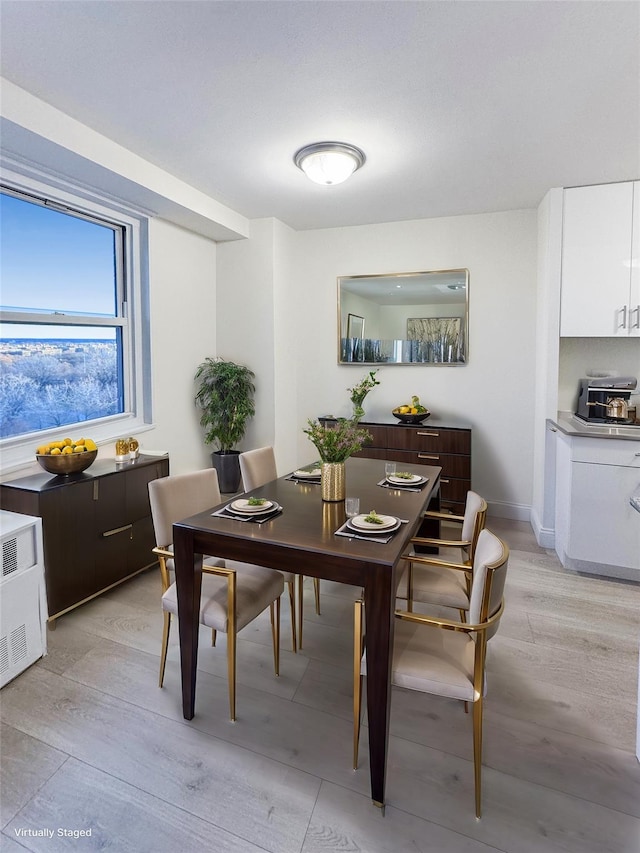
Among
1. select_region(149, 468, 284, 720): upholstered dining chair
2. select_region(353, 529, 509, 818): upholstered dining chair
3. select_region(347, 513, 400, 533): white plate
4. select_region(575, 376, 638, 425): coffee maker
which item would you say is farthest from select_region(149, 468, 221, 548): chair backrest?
select_region(575, 376, 638, 425): coffee maker

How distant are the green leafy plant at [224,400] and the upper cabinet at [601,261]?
2.74 meters

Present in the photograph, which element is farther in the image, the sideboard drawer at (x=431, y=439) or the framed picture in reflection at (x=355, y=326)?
the framed picture in reflection at (x=355, y=326)

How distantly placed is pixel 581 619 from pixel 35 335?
372 centimetres

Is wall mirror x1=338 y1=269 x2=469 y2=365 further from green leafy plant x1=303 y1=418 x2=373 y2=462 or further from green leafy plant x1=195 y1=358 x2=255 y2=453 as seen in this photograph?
green leafy plant x1=303 y1=418 x2=373 y2=462

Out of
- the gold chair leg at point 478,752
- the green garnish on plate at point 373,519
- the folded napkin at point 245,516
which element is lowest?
Result: the gold chair leg at point 478,752

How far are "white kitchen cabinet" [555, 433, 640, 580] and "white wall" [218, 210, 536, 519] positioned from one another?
112 centimetres

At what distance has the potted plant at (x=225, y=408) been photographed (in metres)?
4.35

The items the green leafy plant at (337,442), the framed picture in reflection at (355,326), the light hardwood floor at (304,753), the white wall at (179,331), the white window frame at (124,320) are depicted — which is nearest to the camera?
the light hardwood floor at (304,753)

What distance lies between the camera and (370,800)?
1580 millimetres

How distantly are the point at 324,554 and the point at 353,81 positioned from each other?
2154 mm

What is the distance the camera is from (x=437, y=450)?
164 inches

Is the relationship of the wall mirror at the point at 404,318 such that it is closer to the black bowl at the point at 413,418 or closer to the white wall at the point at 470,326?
Result: the white wall at the point at 470,326

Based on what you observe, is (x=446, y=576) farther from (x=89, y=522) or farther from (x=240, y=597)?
(x=89, y=522)

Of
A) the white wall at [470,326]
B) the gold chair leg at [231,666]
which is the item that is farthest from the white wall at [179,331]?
the gold chair leg at [231,666]
